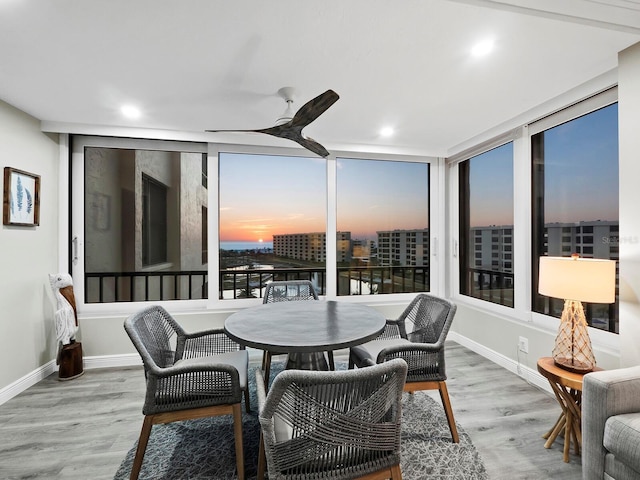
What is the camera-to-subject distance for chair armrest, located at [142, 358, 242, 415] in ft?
5.46

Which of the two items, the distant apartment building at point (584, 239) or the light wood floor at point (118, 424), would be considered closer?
the light wood floor at point (118, 424)

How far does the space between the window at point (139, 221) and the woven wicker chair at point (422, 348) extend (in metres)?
2.38

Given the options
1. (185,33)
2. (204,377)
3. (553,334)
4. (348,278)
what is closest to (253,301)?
(348,278)

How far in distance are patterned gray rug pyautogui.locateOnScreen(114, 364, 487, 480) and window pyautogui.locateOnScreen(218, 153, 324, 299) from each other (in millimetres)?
1769

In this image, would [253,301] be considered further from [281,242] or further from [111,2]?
[111,2]

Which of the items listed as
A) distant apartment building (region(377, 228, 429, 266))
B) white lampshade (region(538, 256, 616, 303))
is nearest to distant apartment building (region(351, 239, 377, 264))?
distant apartment building (region(377, 228, 429, 266))

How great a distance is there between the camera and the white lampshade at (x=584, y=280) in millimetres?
1846

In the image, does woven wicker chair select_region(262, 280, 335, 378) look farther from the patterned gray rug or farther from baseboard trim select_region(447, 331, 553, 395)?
baseboard trim select_region(447, 331, 553, 395)

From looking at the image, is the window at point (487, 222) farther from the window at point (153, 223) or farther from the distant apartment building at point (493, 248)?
the window at point (153, 223)

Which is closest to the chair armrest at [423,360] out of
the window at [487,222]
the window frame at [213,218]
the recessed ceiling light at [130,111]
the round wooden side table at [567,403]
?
the round wooden side table at [567,403]

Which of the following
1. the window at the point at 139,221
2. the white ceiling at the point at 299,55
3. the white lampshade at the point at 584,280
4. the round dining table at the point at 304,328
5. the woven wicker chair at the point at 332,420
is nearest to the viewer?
the woven wicker chair at the point at 332,420

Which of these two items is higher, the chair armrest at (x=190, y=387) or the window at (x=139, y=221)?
the window at (x=139, y=221)

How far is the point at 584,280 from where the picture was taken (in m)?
1.88

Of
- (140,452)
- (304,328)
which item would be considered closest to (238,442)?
(140,452)
